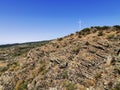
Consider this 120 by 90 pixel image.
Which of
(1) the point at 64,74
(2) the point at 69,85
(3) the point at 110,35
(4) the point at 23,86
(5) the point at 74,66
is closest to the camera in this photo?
(2) the point at 69,85

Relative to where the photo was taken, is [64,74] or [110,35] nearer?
[64,74]

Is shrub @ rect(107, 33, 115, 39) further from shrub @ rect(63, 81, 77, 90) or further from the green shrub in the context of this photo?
the green shrub

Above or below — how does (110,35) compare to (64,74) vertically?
above

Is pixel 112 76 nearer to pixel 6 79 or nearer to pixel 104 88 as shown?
pixel 104 88

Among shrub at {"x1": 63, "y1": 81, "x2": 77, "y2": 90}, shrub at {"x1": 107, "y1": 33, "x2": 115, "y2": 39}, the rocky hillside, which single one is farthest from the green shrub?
shrub at {"x1": 107, "y1": 33, "x2": 115, "y2": 39}

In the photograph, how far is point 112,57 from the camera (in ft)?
96.6

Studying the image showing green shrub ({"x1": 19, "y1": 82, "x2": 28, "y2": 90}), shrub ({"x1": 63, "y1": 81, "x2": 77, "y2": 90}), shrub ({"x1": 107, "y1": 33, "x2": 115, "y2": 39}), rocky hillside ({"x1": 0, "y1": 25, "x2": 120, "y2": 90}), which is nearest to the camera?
shrub ({"x1": 63, "y1": 81, "x2": 77, "y2": 90})

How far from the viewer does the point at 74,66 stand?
3130 centimetres

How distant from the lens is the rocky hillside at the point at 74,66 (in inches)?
1088

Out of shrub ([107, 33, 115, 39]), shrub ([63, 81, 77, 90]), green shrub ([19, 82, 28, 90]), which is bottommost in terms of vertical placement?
green shrub ([19, 82, 28, 90])

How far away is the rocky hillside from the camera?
27.6 metres

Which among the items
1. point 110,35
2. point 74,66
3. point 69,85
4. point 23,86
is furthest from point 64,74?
point 110,35

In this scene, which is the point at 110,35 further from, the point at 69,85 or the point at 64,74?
the point at 69,85

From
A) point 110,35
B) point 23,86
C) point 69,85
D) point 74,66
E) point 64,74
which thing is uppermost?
point 110,35
